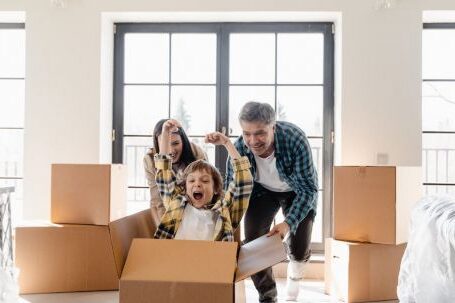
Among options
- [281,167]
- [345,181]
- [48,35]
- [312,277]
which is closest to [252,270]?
[281,167]

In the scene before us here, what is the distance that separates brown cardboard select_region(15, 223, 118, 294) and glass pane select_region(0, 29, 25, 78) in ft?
4.58

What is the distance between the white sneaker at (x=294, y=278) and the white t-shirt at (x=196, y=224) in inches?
32.4

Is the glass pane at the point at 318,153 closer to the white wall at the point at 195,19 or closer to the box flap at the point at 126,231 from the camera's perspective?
the white wall at the point at 195,19

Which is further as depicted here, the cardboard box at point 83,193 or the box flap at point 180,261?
the cardboard box at point 83,193

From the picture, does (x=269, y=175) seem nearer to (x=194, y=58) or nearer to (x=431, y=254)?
(x=431, y=254)

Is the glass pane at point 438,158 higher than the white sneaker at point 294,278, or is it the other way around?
the glass pane at point 438,158

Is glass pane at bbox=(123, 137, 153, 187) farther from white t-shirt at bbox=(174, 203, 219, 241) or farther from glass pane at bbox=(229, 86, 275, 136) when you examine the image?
white t-shirt at bbox=(174, 203, 219, 241)

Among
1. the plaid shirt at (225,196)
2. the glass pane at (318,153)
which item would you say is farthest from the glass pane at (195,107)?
the plaid shirt at (225,196)

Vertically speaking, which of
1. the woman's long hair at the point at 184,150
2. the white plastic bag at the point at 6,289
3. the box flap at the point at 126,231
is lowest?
the white plastic bag at the point at 6,289

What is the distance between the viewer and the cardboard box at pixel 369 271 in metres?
2.58

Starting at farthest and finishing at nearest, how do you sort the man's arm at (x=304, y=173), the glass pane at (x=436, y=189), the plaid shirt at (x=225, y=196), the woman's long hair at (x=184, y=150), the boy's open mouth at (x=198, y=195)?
the glass pane at (x=436, y=189) < the woman's long hair at (x=184, y=150) < the man's arm at (x=304, y=173) < the boy's open mouth at (x=198, y=195) < the plaid shirt at (x=225, y=196)

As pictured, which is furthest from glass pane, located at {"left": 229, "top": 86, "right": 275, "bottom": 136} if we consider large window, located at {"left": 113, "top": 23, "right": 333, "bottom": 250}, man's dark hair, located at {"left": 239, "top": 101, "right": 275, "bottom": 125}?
man's dark hair, located at {"left": 239, "top": 101, "right": 275, "bottom": 125}

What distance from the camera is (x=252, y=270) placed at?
1.09 metres

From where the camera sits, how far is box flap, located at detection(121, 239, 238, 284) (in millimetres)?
1056
